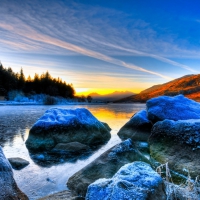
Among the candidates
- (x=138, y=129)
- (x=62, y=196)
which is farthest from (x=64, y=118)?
(x=62, y=196)

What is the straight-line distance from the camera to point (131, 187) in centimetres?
387

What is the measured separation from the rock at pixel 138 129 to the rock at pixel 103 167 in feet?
23.9

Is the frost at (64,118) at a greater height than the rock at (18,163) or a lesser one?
greater

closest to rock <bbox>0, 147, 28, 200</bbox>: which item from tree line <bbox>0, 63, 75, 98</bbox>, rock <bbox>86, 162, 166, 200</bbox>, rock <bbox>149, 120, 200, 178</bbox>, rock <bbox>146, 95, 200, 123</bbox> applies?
rock <bbox>86, 162, 166, 200</bbox>

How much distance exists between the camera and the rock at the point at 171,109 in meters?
14.3

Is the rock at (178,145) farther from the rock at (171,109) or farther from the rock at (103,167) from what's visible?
the rock at (171,109)

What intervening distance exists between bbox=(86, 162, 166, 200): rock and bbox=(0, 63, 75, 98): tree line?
8662cm

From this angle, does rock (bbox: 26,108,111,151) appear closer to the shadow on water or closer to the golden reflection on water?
the shadow on water

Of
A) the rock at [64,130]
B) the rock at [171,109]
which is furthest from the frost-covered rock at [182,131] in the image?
the rock at [64,130]

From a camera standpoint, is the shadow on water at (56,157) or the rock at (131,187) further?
the shadow on water at (56,157)

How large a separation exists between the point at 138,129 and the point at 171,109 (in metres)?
2.65

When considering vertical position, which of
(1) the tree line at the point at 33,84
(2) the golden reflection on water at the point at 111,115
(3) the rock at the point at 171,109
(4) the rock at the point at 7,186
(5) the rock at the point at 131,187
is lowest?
(2) the golden reflection on water at the point at 111,115

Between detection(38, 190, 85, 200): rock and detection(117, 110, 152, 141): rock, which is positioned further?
detection(117, 110, 152, 141): rock

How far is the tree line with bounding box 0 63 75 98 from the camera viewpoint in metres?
86.2
